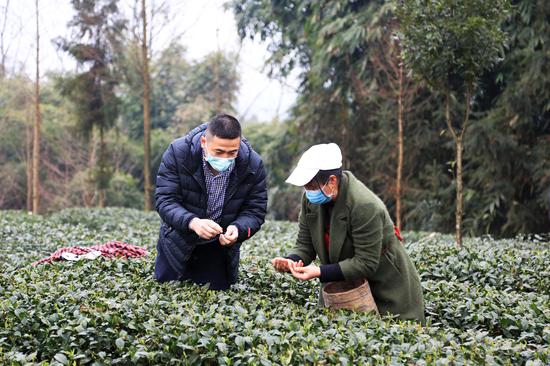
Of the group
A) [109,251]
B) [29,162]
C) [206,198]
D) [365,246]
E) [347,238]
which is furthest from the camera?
[29,162]

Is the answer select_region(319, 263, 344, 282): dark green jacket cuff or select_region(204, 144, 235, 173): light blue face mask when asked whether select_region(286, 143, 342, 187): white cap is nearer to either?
select_region(319, 263, 344, 282): dark green jacket cuff

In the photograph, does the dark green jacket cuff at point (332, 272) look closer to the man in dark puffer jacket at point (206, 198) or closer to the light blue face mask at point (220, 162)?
the man in dark puffer jacket at point (206, 198)

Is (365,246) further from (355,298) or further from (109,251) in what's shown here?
(109,251)

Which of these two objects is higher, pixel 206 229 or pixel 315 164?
pixel 315 164

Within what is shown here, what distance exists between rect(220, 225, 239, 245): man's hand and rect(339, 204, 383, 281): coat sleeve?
29.9 inches

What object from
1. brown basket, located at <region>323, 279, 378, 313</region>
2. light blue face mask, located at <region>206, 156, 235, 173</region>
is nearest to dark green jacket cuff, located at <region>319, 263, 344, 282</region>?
brown basket, located at <region>323, 279, 378, 313</region>

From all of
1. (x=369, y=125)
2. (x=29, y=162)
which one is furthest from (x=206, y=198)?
(x=29, y=162)

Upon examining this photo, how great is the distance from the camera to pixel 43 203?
89.2ft

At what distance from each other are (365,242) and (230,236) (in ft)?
2.92

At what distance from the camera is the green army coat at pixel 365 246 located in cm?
389

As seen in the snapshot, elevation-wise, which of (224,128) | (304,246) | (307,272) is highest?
(224,128)

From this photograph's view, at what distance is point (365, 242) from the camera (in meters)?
3.89

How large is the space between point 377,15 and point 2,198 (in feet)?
57.1

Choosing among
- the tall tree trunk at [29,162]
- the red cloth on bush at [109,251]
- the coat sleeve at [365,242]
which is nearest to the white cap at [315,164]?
the coat sleeve at [365,242]
